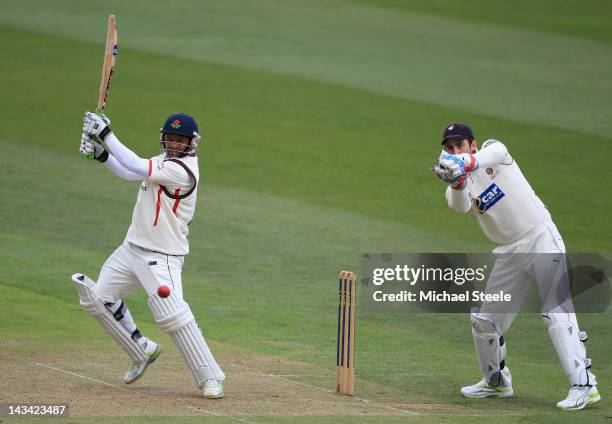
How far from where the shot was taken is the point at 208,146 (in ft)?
59.4

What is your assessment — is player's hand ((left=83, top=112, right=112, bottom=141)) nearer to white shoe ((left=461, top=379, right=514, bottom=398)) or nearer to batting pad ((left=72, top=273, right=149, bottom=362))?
batting pad ((left=72, top=273, right=149, bottom=362))

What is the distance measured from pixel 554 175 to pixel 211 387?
10.1 meters

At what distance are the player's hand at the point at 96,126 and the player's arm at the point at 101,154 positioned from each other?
56 mm

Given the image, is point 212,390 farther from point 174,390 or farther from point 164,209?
point 164,209

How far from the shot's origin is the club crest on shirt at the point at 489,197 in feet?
28.0

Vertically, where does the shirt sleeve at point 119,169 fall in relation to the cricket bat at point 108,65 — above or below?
below

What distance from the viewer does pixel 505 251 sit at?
863 cm

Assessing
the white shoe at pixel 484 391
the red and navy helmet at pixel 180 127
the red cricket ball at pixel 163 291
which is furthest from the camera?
the white shoe at pixel 484 391

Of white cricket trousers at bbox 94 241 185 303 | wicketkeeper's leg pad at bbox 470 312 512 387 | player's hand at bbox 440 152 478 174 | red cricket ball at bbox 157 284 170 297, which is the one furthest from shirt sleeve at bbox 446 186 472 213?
red cricket ball at bbox 157 284 170 297

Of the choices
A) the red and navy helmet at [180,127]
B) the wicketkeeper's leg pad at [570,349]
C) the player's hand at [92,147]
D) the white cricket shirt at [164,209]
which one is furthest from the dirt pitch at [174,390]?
the red and navy helmet at [180,127]

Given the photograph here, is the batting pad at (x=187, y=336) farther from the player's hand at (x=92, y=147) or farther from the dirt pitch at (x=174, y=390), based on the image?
the player's hand at (x=92, y=147)

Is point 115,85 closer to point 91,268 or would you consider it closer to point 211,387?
point 91,268

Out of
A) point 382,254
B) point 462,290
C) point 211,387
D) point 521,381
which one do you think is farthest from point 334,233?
point 211,387

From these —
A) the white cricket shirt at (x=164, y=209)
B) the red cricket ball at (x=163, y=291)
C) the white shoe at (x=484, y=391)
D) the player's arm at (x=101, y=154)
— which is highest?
the player's arm at (x=101, y=154)
